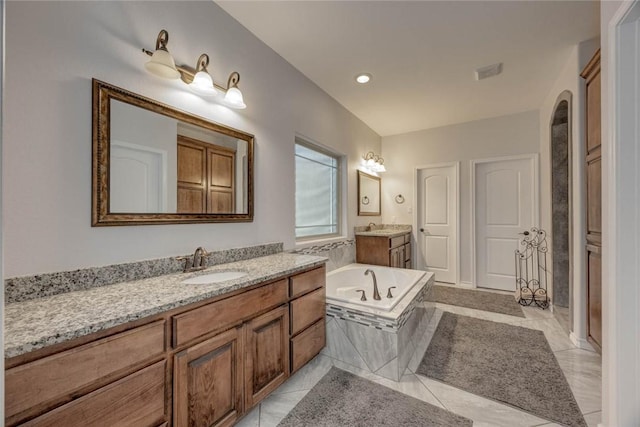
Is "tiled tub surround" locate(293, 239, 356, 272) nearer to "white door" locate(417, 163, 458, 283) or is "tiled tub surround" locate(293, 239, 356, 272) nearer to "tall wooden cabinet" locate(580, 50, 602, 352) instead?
"white door" locate(417, 163, 458, 283)

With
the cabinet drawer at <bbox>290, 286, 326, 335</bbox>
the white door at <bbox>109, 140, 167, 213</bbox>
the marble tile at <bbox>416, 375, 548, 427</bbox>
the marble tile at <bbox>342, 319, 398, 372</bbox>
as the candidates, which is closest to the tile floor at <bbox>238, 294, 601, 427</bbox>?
the marble tile at <bbox>416, 375, 548, 427</bbox>

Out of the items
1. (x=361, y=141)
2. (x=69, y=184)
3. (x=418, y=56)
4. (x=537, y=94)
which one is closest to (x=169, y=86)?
(x=69, y=184)

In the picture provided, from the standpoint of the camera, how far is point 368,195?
13.8 feet

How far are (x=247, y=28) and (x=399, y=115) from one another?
2432mm

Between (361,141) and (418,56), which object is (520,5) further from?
(361,141)

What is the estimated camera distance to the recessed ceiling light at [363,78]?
2.74 meters

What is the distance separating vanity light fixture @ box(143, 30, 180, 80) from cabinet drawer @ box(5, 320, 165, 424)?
126 cm

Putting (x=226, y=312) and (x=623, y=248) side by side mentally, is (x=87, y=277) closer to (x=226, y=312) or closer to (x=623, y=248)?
(x=226, y=312)

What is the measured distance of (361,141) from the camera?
4016mm

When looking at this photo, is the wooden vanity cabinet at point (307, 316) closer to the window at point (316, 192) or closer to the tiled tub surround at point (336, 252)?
the tiled tub surround at point (336, 252)

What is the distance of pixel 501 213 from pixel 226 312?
4083 mm

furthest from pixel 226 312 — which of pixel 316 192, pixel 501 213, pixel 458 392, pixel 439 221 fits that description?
pixel 501 213

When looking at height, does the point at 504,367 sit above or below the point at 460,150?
below

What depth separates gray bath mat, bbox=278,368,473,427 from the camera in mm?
1491
